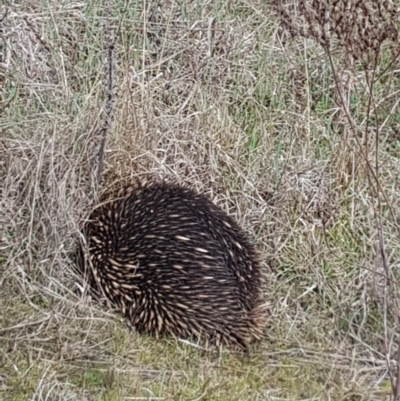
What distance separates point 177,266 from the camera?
3697 mm

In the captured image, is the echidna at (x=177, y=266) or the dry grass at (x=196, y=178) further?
the echidna at (x=177, y=266)

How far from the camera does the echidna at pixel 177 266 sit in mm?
3621

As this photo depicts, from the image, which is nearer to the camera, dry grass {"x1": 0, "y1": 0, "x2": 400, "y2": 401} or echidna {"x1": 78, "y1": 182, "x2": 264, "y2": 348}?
dry grass {"x1": 0, "y1": 0, "x2": 400, "y2": 401}

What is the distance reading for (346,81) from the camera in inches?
189

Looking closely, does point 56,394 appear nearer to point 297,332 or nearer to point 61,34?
point 297,332

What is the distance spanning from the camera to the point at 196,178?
170 inches

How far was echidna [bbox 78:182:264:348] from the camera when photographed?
362 centimetres

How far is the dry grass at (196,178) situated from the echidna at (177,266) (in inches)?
3.8

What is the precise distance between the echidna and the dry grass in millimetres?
96

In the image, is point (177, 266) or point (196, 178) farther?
point (196, 178)

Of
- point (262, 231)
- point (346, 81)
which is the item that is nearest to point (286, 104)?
point (346, 81)

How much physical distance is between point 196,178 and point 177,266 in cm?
75

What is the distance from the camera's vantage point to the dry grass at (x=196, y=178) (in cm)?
340

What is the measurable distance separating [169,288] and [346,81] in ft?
5.98
